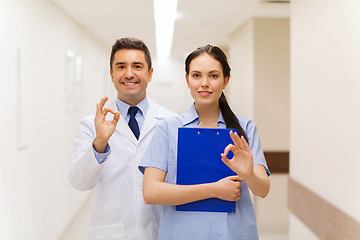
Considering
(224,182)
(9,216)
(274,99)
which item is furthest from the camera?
(274,99)

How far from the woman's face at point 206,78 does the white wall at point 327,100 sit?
3.78 feet

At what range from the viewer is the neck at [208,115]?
5.00ft

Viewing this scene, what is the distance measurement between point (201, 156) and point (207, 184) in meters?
0.10

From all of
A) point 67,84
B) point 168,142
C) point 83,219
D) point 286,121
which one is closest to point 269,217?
point 286,121

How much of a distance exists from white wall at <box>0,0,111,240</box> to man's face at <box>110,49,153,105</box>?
59.4 inches

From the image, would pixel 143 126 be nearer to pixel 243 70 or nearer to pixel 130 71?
pixel 130 71

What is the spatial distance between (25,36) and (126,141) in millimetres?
2192

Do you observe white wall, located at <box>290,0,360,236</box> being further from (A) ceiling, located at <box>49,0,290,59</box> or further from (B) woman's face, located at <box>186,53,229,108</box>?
(A) ceiling, located at <box>49,0,290,59</box>

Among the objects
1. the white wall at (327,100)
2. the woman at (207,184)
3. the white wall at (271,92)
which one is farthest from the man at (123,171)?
the white wall at (271,92)

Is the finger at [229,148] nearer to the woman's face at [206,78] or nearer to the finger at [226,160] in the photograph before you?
the finger at [226,160]

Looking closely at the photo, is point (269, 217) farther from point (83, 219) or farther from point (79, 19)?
point (79, 19)

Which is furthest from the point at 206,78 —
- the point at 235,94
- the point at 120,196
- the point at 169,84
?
the point at 169,84

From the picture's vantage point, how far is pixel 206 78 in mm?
1429

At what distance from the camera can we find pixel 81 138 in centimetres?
182
